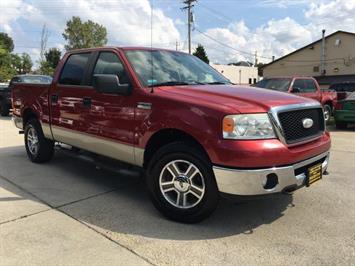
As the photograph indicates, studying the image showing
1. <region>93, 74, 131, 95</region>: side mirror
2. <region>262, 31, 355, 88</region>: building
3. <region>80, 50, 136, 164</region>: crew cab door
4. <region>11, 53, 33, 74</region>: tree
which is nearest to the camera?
<region>93, 74, 131, 95</region>: side mirror

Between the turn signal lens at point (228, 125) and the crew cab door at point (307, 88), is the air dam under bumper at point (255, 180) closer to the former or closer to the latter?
the turn signal lens at point (228, 125)

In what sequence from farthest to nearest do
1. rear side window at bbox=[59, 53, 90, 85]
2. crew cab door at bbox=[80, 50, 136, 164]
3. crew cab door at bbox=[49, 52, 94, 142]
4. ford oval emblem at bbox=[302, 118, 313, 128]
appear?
rear side window at bbox=[59, 53, 90, 85], crew cab door at bbox=[49, 52, 94, 142], crew cab door at bbox=[80, 50, 136, 164], ford oval emblem at bbox=[302, 118, 313, 128]

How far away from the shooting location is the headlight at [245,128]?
3.75 m

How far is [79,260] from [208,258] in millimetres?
1098

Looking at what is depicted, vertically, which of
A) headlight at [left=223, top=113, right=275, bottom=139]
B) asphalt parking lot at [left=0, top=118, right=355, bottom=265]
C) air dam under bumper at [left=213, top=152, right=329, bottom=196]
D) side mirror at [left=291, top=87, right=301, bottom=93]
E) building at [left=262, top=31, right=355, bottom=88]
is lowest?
asphalt parking lot at [left=0, top=118, right=355, bottom=265]

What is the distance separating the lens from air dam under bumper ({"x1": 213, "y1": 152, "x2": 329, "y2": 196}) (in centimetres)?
370

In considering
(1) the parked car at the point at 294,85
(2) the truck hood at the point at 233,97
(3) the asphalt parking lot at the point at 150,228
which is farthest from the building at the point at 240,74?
(2) the truck hood at the point at 233,97

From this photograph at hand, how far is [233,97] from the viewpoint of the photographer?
163 inches

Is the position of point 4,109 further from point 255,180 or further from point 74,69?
point 255,180

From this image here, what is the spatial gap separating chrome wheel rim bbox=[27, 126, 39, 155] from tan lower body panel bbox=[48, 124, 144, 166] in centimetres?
68

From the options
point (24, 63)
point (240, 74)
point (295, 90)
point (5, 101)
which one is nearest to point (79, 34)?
point (24, 63)

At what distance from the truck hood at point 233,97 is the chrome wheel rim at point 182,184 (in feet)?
2.22

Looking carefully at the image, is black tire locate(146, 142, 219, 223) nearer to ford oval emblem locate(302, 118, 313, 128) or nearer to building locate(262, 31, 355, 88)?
ford oval emblem locate(302, 118, 313, 128)

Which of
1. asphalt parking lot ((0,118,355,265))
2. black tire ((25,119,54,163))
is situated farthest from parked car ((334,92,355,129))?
black tire ((25,119,54,163))
